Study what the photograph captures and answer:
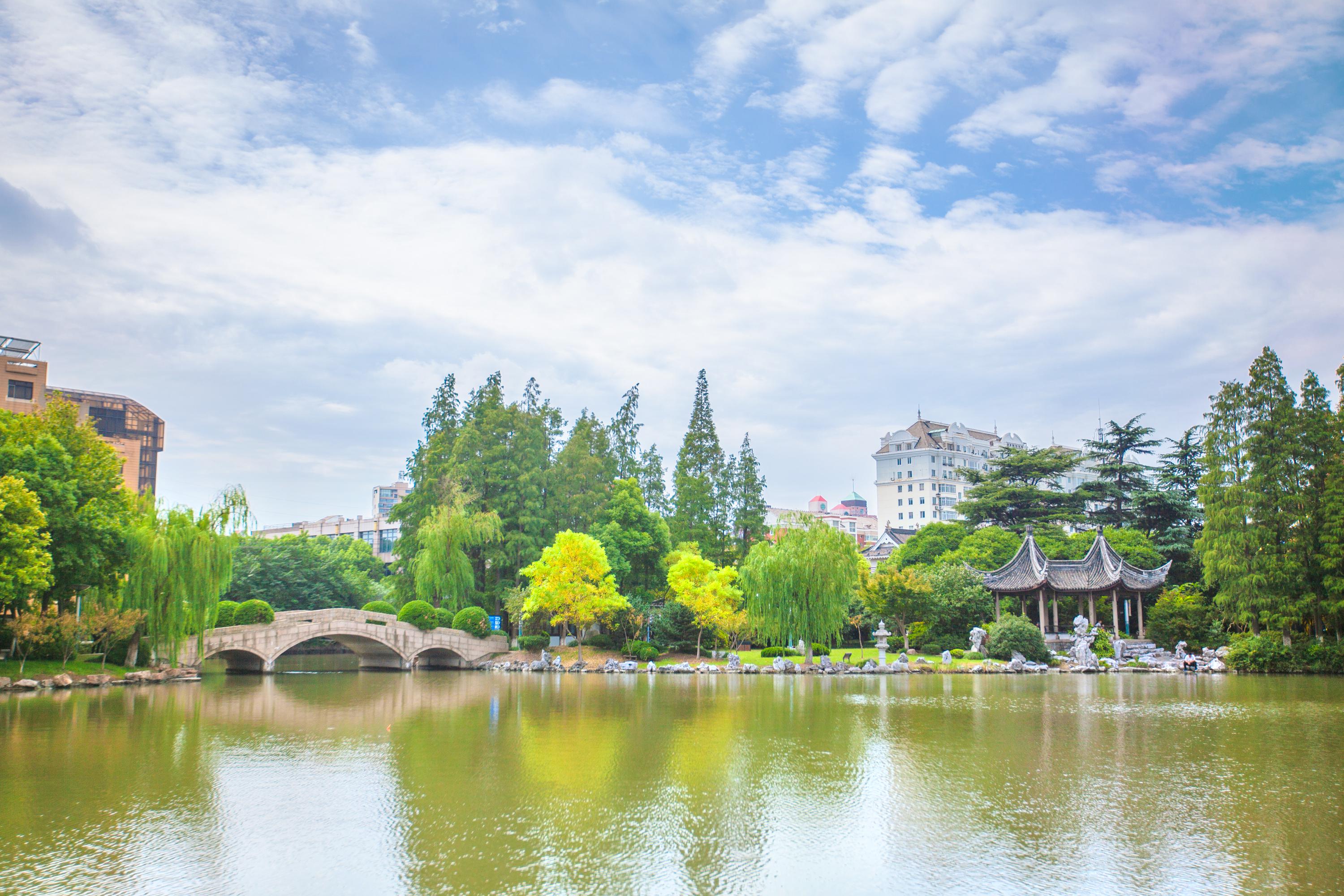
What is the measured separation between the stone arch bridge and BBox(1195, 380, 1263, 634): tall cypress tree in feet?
107

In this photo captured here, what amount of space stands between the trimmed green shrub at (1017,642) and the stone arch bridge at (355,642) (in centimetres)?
2332

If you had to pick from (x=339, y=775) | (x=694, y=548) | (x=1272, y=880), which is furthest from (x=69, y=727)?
(x=694, y=548)

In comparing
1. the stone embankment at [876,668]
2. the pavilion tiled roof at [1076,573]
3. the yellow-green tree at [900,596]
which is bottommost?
the stone embankment at [876,668]

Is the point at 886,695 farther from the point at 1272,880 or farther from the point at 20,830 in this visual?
the point at 20,830

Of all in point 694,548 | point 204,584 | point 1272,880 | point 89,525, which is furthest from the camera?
point 694,548

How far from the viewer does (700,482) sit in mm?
54969

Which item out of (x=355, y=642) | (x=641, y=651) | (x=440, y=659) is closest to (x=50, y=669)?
(x=355, y=642)

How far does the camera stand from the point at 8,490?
2570 centimetres

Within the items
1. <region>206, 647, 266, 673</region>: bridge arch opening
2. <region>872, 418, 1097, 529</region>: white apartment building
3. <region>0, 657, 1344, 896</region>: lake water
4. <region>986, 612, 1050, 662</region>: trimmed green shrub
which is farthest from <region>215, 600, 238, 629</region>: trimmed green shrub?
<region>872, 418, 1097, 529</region>: white apartment building

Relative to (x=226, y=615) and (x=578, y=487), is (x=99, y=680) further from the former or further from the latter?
(x=578, y=487)

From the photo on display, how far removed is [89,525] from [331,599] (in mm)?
26295

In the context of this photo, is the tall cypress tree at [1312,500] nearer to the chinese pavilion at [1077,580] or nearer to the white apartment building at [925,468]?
the chinese pavilion at [1077,580]

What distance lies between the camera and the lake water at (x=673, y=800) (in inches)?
344

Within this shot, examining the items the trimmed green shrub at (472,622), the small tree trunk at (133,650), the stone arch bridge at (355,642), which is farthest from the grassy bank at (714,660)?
the small tree trunk at (133,650)
